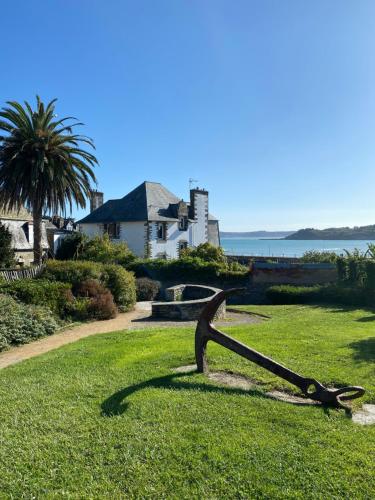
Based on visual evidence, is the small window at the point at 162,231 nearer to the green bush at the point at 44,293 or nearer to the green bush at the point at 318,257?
the green bush at the point at 318,257

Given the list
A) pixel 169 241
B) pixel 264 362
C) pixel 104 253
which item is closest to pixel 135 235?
pixel 169 241

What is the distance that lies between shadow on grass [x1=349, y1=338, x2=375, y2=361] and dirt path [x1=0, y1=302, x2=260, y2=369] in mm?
5163

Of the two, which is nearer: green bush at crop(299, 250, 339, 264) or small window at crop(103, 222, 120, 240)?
green bush at crop(299, 250, 339, 264)

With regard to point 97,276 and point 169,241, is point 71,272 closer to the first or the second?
point 97,276

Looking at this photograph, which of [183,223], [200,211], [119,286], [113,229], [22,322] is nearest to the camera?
[22,322]

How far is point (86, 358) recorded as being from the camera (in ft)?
26.2

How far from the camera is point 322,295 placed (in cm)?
1853

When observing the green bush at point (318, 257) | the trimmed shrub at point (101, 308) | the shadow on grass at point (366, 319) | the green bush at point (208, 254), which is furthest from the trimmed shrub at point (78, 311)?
the green bush at point (318, 257)

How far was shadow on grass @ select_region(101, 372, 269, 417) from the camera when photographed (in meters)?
5.08

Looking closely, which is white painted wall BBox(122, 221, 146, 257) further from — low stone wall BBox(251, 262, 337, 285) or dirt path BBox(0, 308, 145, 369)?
dirt path BBox(0, 308, 145, 369)

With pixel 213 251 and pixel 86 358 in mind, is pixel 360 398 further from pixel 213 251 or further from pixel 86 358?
pixel 213 251

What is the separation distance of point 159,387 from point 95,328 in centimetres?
768

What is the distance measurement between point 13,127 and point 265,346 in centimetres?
1840

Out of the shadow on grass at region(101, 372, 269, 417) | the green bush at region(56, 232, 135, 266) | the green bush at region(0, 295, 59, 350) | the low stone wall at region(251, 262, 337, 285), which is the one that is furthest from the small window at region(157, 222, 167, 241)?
the shadow on grass at region(101, 372, 269, 417)
